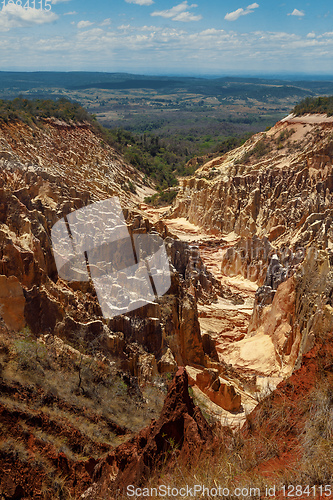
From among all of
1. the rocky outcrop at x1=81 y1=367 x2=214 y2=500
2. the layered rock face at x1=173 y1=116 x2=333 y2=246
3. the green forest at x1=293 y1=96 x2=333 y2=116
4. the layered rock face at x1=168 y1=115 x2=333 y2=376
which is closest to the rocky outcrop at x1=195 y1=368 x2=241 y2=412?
the layered rock face at x1=168 y1=115 x2=333 y2=376

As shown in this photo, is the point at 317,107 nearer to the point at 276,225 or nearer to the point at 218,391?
the point at 276,225

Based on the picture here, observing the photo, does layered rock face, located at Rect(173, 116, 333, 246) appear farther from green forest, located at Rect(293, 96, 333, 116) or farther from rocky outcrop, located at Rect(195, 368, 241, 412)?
rocky outcrop, located at Rect(195, 368, 241, 412)

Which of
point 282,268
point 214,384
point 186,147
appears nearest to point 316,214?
point 282,268

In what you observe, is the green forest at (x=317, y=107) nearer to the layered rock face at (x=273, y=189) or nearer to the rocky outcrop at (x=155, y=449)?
the layered rock face at (x=273, y=189)

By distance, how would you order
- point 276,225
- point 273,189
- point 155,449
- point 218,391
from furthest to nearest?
point 273,189
point 276,225
point 218,391
point 155,449

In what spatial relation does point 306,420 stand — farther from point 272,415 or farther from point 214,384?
point 214,384

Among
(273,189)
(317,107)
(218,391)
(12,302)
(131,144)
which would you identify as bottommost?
(218,391)

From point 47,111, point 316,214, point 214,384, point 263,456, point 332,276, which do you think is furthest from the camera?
point 47,111

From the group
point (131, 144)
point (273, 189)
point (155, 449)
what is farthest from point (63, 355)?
point (131, 144)

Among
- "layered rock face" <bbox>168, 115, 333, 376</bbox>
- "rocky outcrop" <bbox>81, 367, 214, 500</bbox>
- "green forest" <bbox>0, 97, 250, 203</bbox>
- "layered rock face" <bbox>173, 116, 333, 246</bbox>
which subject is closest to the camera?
"rocky outcrop" <bbox>81, 367, 214, 500</bbox>
